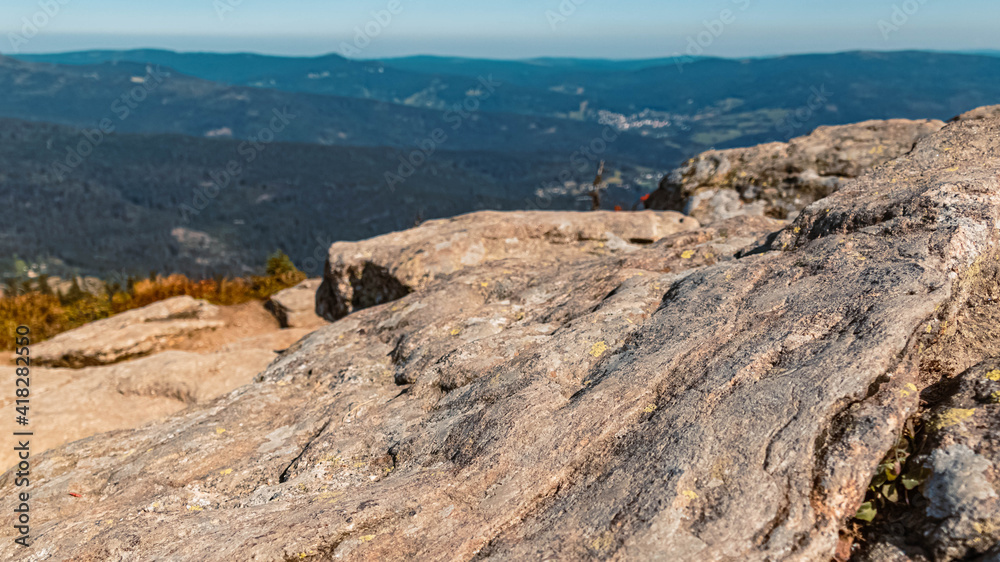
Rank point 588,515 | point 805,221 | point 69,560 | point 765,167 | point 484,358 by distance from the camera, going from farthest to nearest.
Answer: point 765,167 → point 805,221 → point 484,358 → point 69,560 → point 588,515

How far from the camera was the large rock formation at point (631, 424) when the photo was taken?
5.06 meters

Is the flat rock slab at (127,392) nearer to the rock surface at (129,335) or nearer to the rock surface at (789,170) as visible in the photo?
the rock surface at (129,335)

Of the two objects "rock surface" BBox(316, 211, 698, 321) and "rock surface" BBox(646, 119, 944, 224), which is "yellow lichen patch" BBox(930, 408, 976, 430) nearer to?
"rock surface" BBox(316, 211, 698, 321)

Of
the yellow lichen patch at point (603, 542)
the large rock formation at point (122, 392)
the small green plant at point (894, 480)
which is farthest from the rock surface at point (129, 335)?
the small green plant at point (894, 480)

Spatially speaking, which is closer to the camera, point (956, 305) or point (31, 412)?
point (956, 305)

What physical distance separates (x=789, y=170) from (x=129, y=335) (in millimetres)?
23575

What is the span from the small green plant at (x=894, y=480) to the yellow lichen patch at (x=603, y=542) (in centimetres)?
213

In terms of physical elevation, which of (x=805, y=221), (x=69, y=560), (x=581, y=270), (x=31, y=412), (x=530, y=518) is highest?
(x=805, y=221)

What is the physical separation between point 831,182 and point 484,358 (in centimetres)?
1563

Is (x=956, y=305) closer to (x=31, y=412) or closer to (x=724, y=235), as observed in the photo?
(x=724, y=235)

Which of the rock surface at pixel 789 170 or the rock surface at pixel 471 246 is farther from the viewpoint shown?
the rock surface at pixel 789 170

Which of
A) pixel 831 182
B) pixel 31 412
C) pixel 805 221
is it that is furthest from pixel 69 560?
pixel 831 182

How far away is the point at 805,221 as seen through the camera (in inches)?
380

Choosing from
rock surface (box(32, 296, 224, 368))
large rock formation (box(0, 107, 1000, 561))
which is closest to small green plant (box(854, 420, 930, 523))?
large rock formation (box(0, 107, 1000, 561))
